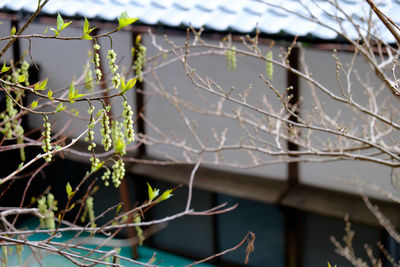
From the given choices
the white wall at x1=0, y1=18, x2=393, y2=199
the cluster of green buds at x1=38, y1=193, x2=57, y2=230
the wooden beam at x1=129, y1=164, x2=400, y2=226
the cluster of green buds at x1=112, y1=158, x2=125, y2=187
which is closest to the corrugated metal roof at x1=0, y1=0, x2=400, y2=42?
the white wall at x1=0, y1=18, x2=393, y2=199

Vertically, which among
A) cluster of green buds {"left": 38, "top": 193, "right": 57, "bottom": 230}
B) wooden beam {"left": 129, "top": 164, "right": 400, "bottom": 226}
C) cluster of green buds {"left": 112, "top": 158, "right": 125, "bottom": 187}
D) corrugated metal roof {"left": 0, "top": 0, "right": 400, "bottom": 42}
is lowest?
wooden beam {"left": 129, "top": 164, "right": 400, "bottom": 226}

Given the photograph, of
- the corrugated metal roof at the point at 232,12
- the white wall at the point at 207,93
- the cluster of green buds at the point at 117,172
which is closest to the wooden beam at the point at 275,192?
the white wall at the point at 207,93

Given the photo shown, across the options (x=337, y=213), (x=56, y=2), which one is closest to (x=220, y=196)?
(x=337, y=213)

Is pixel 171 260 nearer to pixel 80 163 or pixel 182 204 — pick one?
pixel 182 204

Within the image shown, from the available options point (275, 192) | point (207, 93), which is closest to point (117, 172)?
point (275, 192)

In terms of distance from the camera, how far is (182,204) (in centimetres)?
771

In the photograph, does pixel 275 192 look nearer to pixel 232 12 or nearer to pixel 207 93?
pixel 207 93

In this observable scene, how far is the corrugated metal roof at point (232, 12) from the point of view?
5.05 m

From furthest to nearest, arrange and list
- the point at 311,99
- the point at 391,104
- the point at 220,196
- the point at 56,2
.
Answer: the point at 220,196, the point at 56,2, the point at 311,99, the point at 391,104

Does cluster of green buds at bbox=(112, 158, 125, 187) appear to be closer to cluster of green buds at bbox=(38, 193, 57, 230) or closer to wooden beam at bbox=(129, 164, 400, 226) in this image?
cluster of green buds at bbox=(38, 193, 57, 230)

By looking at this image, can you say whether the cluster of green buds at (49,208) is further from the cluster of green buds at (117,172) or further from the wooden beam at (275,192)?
the wooden beam at (275,192)

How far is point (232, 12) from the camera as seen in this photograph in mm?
5707

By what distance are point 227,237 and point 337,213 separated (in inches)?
69.3

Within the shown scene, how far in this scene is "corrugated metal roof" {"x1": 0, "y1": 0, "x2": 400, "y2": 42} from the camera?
5055 millimetres
